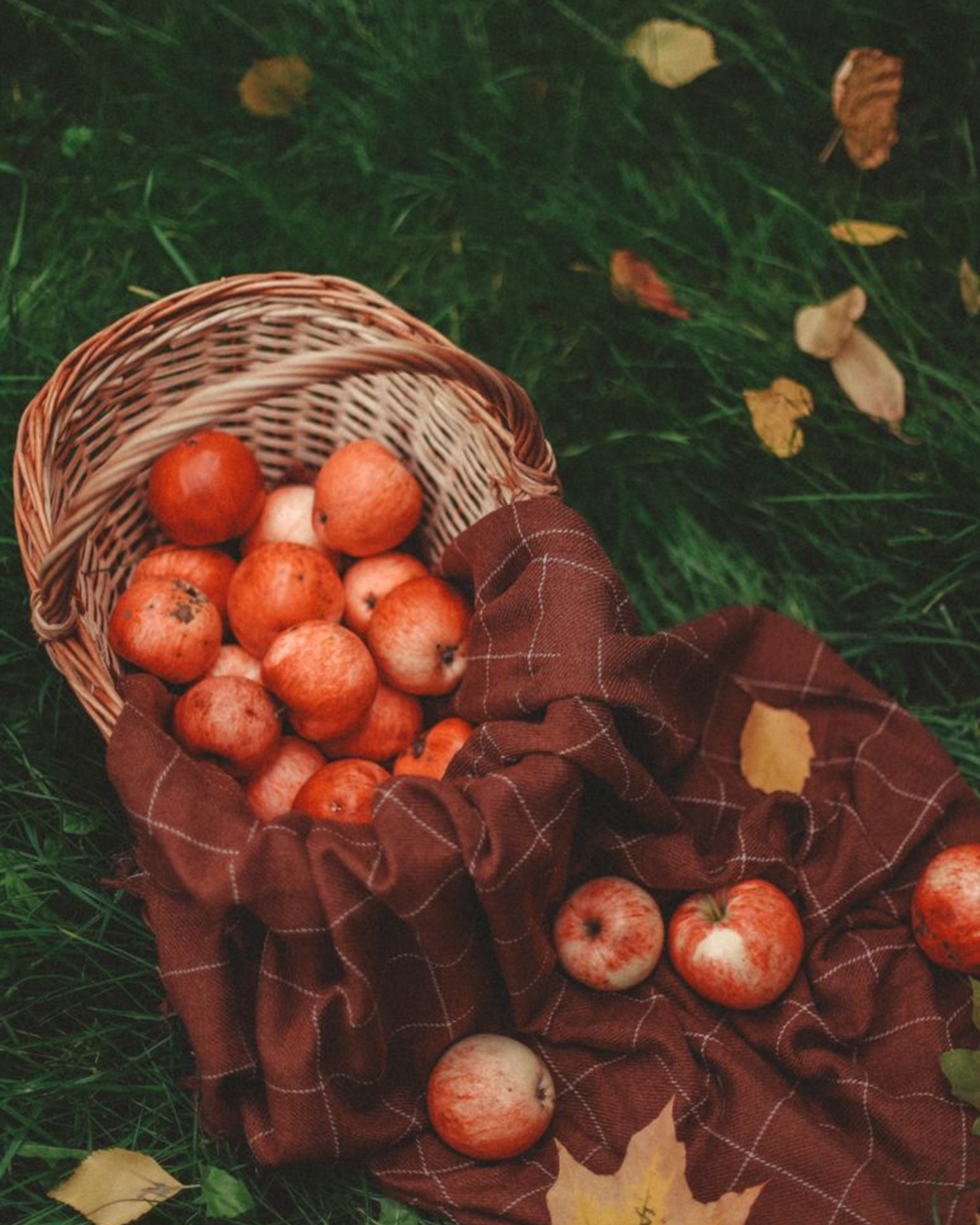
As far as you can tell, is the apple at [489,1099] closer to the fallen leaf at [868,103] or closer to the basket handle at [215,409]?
the basket handle at [215,409]

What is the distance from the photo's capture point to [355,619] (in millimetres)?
2613

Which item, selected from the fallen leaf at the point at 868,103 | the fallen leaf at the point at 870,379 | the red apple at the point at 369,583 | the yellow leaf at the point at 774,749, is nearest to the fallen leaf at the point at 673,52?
the fallen leaf at the point at 868,103

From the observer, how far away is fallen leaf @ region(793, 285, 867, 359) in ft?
9.99

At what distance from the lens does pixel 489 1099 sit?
207cm

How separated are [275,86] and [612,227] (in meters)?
1.08

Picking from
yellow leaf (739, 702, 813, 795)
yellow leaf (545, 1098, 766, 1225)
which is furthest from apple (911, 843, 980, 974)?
yellow leaf (545, 1098, 766, 1225)

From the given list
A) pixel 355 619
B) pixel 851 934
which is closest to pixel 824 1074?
pixel 851 934

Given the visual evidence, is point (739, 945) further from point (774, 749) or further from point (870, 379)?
point (870, 379)

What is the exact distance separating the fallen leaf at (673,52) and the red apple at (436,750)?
2129mm

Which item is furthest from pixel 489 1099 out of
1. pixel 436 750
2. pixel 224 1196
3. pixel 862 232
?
pixel 862 232

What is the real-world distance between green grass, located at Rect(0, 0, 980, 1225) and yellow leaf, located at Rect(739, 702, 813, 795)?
37cm

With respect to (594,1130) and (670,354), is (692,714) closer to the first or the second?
(594,1130)

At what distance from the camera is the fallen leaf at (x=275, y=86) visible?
3299mm

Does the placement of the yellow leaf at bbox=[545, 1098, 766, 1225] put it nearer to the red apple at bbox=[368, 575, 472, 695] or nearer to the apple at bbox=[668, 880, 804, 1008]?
the apple at bbox=[668, 880, 804, 1008]
